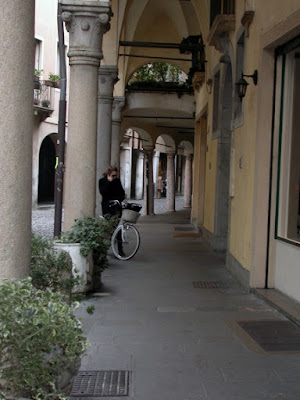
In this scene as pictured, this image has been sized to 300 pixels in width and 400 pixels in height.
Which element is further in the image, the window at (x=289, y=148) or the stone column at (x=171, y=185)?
the stone column at (x=171, y=185)

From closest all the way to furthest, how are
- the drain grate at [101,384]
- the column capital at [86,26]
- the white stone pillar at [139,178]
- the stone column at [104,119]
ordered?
the drain grate at [101,384], the column capital at [86,26], the stone column at [104,119], the white stone pillar at [139,178]

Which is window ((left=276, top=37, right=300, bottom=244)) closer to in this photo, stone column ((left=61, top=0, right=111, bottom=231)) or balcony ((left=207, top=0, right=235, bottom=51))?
stone column ((left=61, top=0, right=111, bottom=231))

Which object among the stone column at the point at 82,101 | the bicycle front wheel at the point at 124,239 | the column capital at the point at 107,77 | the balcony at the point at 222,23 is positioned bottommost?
the bicycle front wheel at the point at 124,239

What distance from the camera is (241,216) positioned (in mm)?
8930

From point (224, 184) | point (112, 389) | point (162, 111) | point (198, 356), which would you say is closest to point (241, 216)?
point (224, 184)

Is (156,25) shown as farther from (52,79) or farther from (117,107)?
(52,79)

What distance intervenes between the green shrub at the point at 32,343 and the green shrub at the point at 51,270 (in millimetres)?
2091

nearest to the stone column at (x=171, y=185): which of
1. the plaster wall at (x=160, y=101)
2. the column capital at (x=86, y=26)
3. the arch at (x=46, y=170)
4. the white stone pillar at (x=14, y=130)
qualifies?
the plaster wall at (x=160, y=101)

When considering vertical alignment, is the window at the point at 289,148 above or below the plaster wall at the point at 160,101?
below

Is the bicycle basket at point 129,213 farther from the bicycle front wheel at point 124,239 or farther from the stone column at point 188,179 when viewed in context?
the stone column at point 188,179

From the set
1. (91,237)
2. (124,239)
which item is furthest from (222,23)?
(91,237)

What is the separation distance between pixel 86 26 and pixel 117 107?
1172 centimetres

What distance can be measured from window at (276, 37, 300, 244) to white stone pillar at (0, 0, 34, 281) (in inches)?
181

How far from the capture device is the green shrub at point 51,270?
5094 mm
